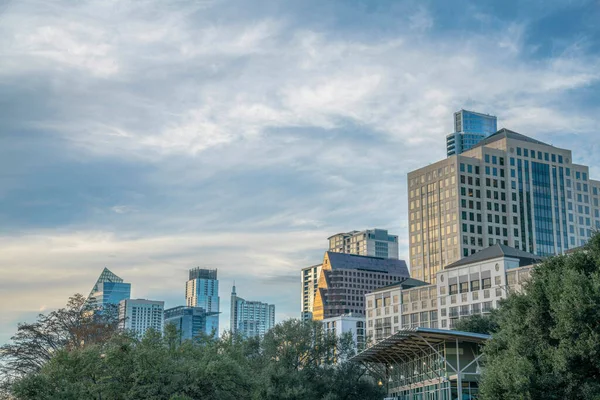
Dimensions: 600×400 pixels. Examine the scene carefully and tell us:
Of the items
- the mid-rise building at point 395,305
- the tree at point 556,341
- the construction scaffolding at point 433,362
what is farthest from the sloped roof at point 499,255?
the tree at point 556,341

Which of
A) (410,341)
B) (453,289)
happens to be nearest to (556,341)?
(410,341)

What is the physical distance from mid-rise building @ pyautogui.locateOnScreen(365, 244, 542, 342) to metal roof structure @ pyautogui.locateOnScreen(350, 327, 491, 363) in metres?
28.8

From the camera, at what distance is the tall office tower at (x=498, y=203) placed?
582 feet

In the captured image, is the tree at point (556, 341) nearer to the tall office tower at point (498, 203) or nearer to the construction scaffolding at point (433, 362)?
the construction scaffolding at point (433, 362)

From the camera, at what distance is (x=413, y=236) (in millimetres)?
190750

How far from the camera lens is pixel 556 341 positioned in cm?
4256

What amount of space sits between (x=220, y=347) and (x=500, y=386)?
33.9m

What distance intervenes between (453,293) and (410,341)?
6417 centimetres

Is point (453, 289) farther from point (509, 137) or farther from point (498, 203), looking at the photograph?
point (509, 137)

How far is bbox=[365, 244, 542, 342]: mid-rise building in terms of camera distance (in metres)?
124

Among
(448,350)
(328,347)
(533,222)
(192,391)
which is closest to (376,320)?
(533,222)

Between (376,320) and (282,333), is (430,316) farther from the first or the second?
(282,333)

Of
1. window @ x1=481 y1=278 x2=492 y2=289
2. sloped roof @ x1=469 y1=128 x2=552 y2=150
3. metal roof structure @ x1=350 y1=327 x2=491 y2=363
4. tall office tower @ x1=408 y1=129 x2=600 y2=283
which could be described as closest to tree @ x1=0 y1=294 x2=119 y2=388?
metal roof structure @ x1=350 y1=327 x2=491 y2=363

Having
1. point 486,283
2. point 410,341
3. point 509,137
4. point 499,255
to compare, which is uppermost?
point 509,137
